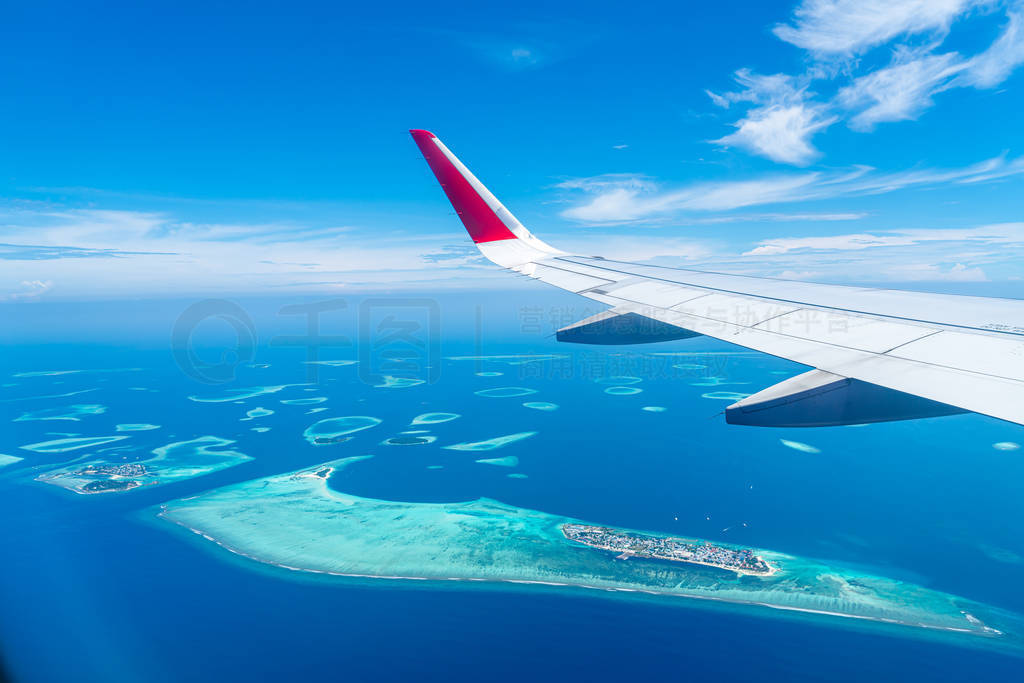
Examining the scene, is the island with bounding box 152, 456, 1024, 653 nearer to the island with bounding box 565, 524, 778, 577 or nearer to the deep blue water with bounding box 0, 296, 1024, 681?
the island with bounding box 565, 524, 778, 577

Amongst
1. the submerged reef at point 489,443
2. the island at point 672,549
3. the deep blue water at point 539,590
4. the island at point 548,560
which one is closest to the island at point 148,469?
the deep blue water at point 539,590

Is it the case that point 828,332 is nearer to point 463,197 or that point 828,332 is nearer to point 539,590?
point 463,197

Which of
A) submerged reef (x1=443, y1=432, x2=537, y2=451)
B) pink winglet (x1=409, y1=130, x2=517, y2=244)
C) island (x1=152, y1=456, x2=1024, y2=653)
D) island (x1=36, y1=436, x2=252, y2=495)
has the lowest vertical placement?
island (x1=36, y1=436, x2=252, y2=495)

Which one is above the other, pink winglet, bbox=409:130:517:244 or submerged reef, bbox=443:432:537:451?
pink winglet, bbox=409:130:517:244

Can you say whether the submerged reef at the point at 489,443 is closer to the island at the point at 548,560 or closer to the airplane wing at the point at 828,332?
the island at the point at 548,560

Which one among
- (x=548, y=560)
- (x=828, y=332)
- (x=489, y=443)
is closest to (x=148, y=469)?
(x=489, y=443)


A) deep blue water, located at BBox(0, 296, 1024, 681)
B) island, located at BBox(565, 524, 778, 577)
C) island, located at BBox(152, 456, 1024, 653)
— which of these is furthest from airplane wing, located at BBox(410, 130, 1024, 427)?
island, located at BBox(565, 524, 778, 577)
